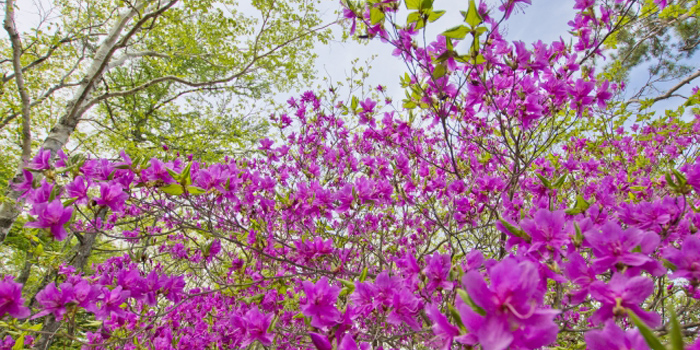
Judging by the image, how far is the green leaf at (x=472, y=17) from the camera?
5.02 feet

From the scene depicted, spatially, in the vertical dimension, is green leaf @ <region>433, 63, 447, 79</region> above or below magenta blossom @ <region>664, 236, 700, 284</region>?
above

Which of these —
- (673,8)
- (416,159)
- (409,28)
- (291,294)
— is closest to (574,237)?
(409,28)

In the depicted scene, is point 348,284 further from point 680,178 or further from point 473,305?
point 680,178

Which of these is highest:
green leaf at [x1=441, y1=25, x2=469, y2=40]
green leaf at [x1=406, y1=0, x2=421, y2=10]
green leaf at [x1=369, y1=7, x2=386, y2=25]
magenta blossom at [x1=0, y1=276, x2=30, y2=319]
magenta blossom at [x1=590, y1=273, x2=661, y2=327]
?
green leaf at [x1=369, y1=7, x2=386, y2=25]

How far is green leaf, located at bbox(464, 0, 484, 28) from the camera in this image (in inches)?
60.2

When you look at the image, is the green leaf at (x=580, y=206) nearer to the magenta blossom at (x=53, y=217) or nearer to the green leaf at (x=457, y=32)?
the green leaf at (x=457, y=32)

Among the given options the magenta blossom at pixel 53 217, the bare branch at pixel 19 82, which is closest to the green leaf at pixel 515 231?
the magenta blossom at pixel 53 217

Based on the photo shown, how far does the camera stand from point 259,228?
8.32 feet

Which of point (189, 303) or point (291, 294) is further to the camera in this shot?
point (189, 303)

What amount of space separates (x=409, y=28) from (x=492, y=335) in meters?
1.95

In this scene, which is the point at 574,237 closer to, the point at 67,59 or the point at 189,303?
Answer: the point at 189,303

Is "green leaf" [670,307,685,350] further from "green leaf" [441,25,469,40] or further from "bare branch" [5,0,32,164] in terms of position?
"bare branch" [5,0,32,164]

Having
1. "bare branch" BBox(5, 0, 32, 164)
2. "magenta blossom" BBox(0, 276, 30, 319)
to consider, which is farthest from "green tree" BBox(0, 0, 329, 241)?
"magenta blossom" BBox(0, 276, 30, 319)

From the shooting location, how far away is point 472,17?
1575 millimetres
